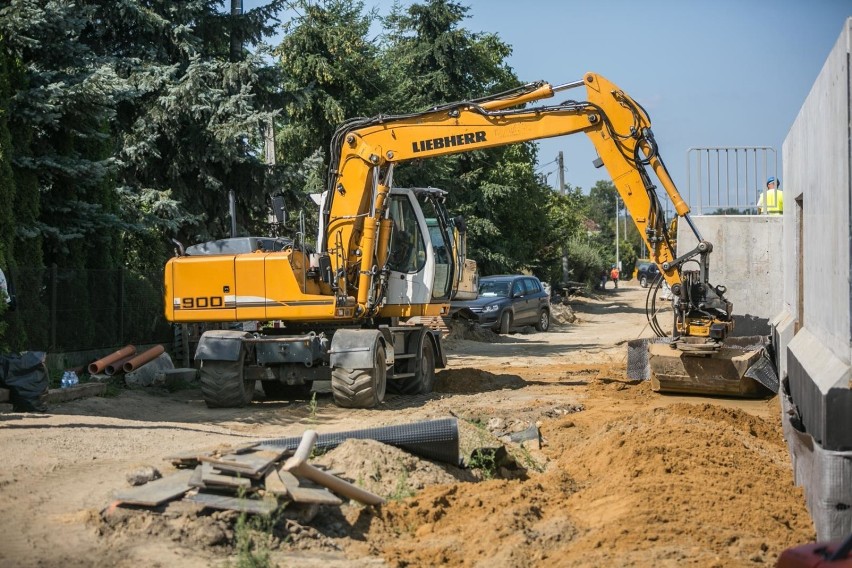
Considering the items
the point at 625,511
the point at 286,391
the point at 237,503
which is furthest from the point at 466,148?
the point at 237,503

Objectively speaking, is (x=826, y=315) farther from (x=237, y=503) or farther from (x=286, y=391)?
(x=286, y=391)

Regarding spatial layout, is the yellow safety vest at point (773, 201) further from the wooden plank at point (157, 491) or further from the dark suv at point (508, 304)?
the wooden plank at point (157, 491)

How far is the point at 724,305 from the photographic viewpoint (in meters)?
13.9

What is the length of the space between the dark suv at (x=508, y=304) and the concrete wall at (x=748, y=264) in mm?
11983

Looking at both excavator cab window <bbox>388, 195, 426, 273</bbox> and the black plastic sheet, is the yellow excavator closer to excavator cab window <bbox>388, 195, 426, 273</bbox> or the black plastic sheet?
excavator cab window <bbox>388, 195, 426, 273</bbox>

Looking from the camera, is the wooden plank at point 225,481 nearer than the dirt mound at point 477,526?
No

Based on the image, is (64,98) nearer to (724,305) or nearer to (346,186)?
(346,186)

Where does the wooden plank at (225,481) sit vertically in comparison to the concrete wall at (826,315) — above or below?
below

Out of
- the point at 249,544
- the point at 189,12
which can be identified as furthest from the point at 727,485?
the point at 189,12

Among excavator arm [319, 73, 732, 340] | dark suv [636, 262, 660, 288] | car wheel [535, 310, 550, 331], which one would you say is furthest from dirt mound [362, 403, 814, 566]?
dark suv [636, 262, 660, 288]

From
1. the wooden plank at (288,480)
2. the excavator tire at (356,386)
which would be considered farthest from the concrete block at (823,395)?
the excavator tire at (356,386)

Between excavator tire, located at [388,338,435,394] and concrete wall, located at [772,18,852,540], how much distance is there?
6848mm

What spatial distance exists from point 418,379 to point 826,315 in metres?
8.80

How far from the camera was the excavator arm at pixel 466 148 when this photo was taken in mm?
14938
